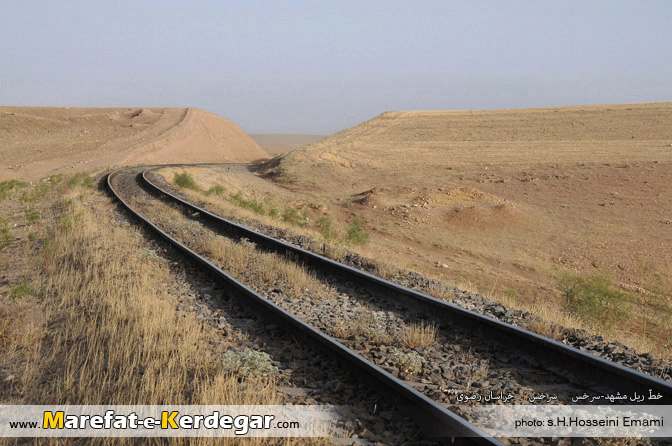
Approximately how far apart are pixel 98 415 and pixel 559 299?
12.7 metres

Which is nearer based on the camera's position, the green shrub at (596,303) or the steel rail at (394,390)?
the steel rail at (394,390)

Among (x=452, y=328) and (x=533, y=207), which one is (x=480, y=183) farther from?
(x=452, y=328)

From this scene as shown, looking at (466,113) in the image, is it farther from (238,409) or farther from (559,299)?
(238,409)

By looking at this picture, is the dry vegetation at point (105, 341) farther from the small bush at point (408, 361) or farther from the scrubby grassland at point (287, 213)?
the scrubby grassland at point (287, 213)

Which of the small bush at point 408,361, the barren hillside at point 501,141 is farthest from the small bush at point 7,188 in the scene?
the small bush at point 408,361

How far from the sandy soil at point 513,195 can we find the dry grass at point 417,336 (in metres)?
5.68

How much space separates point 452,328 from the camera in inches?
270

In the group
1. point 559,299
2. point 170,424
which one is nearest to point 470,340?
point 170,424

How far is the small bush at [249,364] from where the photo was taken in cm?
522

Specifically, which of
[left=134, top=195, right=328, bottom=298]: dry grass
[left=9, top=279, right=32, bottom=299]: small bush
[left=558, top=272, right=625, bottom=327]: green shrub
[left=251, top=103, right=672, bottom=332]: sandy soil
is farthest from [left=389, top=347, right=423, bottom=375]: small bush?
[left=251, top=103, right=672, bottom=332]: sandy soil

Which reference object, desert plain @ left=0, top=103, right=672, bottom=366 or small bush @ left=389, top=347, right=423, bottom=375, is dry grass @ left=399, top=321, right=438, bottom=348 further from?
desert plain @ left=0, top=103, right=672, bottom=366

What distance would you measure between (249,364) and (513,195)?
2801 cm

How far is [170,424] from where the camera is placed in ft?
13.9

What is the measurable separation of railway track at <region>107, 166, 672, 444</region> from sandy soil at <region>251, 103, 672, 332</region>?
468 centimetres
